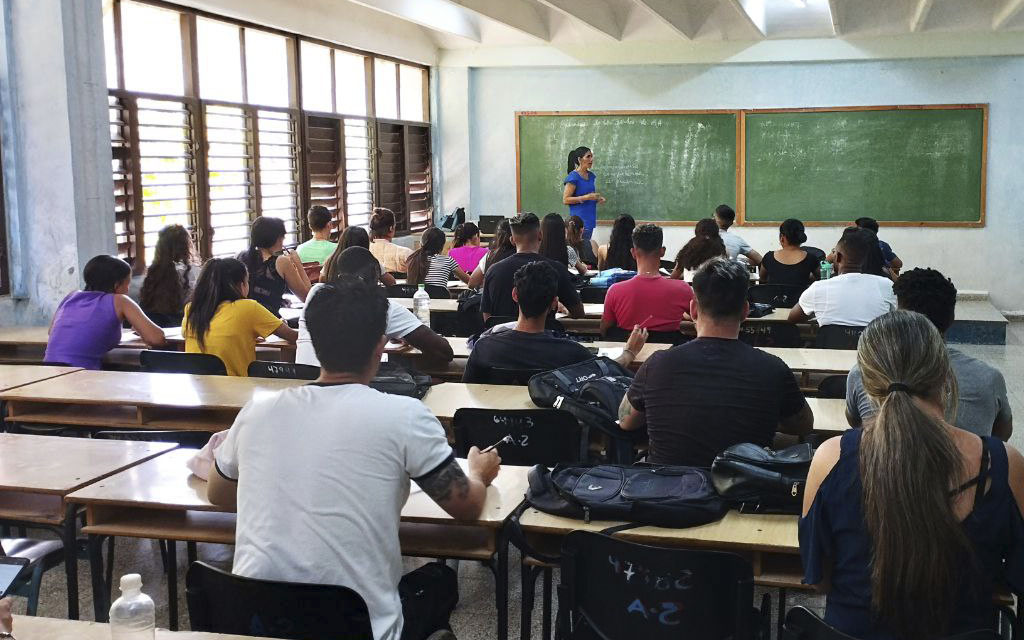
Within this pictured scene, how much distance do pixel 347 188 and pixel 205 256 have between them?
7.85 feet

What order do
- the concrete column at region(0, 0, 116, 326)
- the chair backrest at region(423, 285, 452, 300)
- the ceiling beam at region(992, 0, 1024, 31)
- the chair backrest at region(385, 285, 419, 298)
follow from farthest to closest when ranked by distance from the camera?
the ceiling beam at region(992, 0, 1024, 31)
the chair backrest at region(423, 285, 452, 300)
the chair backrest at region(385, 285, 419, 298)
the concrete column at region(0, 0, 116, 326)

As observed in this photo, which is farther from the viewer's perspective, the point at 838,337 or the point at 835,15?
the point at 835,15

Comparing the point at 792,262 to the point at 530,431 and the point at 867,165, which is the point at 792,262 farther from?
the point at 530,431

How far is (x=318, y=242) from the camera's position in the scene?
774 centimetres

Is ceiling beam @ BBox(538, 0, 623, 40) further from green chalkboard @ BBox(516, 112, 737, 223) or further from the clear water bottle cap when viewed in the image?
the clear water bottle cap

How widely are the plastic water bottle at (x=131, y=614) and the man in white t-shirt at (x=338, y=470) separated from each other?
→ 1.00 ft

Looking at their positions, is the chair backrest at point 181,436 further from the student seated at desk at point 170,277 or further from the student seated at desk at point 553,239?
the student seated at desk at point 553,239

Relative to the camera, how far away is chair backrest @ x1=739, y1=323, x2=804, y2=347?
5.61 metres

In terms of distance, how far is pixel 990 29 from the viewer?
10.4m

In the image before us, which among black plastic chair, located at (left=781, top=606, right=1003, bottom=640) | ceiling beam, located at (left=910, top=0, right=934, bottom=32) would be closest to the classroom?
black plastic chair, located at (left=781, top=606, right=1003, bottom=640)

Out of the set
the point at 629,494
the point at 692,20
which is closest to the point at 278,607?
the point at 629,494

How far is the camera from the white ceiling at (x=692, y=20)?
995 centimetres

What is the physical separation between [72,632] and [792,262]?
6277 millimetres

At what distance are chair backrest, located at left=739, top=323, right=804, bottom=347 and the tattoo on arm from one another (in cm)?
358
